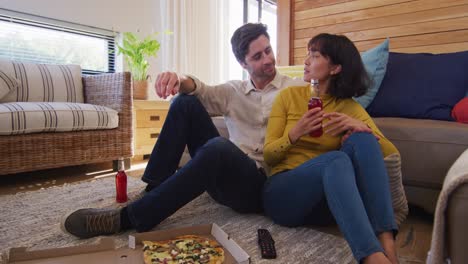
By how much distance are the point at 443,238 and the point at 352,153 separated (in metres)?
0.34

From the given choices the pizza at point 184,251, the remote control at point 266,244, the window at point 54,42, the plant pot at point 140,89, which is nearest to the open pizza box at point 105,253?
the pizza at point 184,251

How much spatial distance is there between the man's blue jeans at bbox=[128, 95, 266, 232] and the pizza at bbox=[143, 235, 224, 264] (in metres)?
0.11

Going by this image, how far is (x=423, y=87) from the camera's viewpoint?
1.68m

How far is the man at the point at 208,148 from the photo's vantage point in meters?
1.05

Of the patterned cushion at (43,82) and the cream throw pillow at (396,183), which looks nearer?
the cream throw pillow at (396,183)

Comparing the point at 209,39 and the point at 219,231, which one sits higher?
the point at 209,39

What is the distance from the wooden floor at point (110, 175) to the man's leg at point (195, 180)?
0.46 m

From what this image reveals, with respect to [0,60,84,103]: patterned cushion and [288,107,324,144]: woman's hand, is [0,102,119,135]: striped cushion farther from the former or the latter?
[288,107,324,144]: woman's hand

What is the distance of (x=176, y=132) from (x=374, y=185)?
2.39 feet

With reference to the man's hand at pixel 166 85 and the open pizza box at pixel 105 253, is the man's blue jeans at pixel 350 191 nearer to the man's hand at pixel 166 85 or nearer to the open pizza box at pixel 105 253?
the open pizza box at pixel 105 253

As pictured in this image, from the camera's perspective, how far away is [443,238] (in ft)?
2.25

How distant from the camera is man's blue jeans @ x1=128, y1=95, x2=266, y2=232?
41.1 inches

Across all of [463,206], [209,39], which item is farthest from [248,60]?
[209,39]

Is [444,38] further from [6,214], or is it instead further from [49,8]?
[49,8]
